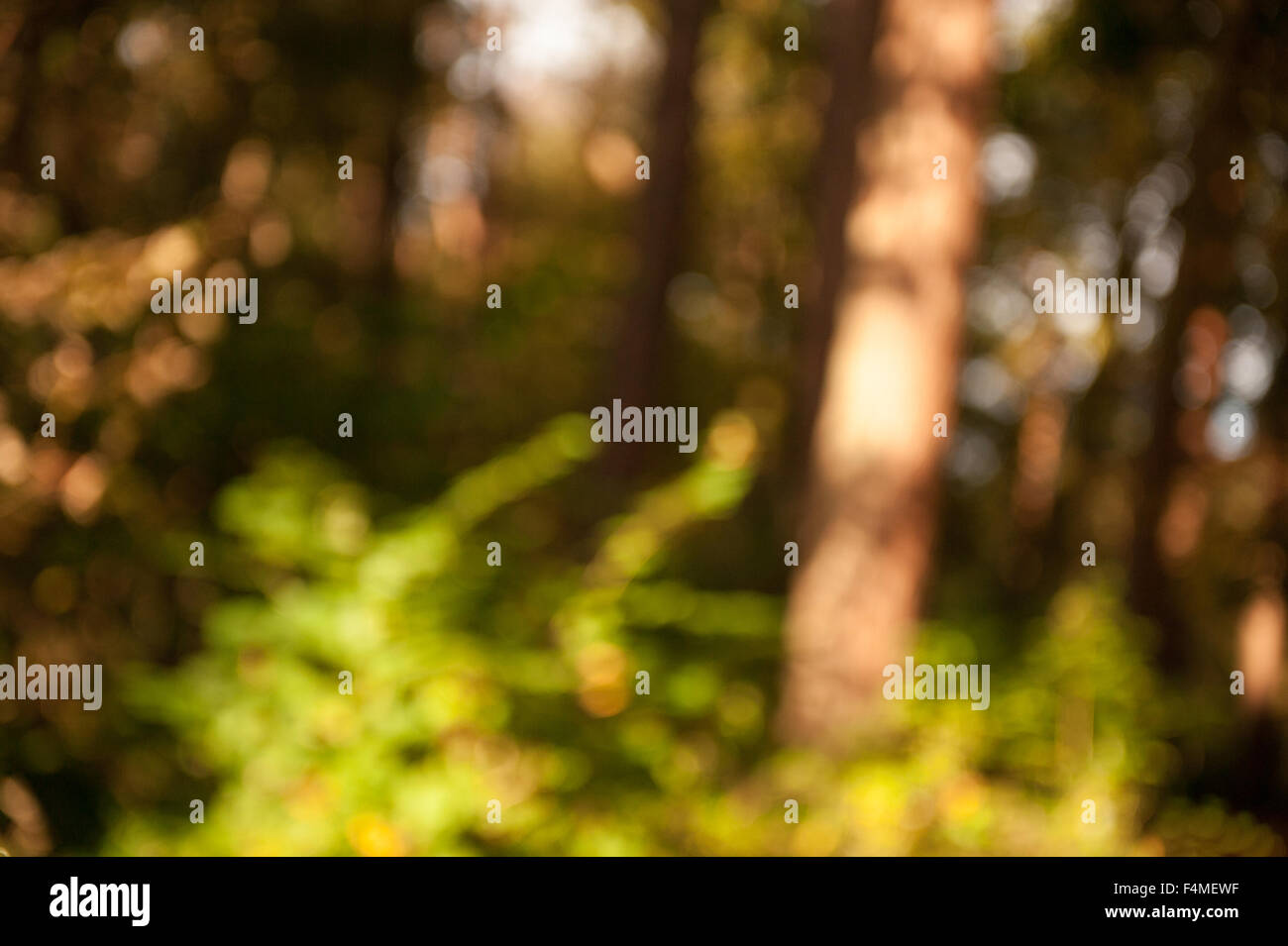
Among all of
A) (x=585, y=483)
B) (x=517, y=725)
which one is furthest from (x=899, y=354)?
(x=585, y=483)

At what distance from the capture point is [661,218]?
941cm

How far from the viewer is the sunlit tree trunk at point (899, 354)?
4.35 m

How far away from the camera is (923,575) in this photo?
4.48 metres

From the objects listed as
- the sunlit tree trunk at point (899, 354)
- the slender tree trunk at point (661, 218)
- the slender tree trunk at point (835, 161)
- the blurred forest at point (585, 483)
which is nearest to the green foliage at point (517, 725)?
the blurred forest at point (585, 483)

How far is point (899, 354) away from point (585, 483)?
426 centimetres

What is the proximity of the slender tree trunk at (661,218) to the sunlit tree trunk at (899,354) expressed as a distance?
4.84 meters

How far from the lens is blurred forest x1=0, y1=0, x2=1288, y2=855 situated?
3.04m

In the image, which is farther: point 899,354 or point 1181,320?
point 1181,320

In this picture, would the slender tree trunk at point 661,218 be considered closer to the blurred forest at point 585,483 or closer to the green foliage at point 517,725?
the blurred forest at point 585,483

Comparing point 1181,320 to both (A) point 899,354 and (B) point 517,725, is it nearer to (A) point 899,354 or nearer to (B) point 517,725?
(A) point 899,354

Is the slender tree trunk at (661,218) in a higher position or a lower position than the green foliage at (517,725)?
higher

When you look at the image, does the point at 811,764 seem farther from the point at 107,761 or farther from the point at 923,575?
the point at 107,761

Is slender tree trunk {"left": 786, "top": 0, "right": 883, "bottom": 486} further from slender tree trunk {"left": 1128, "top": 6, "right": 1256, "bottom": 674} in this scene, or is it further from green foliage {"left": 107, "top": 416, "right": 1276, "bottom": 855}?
slender tree trunk {"left": 1128, "top": 6, "right": 1256, "bottom": 674}

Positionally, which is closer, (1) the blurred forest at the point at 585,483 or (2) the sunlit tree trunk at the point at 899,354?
(1) the blurred forest at the point at 585,483
